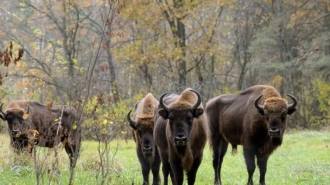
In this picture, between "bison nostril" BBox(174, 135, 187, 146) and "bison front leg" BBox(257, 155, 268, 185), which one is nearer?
"bison nostril" BBox(174, 135, 187, 146)

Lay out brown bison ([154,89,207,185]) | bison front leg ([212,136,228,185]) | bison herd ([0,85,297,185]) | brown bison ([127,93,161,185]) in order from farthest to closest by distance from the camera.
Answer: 1. bison front leg ([212,136,228,185])
2. brown bison ([127,93,161,185])
3. bison herd ([0,85,297,185])
4. brown bison ([154,89,207,185])

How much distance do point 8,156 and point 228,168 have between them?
636 centimetres

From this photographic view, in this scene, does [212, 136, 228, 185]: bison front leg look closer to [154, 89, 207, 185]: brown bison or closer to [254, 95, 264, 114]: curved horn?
[254, 95, 264, 114]: curved horn

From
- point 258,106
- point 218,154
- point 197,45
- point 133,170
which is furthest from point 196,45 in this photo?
point 258,106

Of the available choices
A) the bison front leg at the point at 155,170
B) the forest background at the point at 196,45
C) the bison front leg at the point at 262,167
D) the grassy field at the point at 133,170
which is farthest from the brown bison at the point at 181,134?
the forest background at the point at 196,45

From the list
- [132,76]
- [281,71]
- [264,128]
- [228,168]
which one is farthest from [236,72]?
[264,128]

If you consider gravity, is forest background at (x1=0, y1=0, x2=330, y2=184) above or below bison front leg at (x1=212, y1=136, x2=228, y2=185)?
above

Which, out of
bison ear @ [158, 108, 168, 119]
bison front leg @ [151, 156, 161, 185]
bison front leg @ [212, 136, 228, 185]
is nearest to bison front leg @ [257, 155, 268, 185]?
bison front leg @ [212, 136, 228, 185]

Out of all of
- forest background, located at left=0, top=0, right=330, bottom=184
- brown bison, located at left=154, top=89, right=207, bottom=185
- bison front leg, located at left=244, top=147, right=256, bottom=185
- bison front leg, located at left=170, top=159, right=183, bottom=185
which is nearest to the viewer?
brown bison, located at left=154, top=89, right=207, bottom=185

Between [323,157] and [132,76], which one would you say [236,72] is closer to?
[132,76]

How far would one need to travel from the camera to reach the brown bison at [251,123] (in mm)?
9547

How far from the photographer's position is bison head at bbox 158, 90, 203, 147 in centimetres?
761

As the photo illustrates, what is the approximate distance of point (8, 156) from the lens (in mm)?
10992

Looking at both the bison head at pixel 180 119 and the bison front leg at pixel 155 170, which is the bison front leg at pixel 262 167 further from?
the bison head at pixel 180 119
